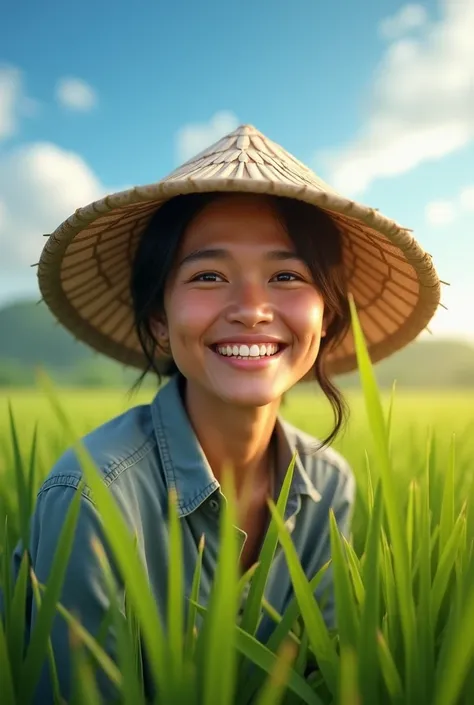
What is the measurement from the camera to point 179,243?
1.25 m

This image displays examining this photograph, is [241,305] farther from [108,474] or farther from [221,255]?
[108,474]

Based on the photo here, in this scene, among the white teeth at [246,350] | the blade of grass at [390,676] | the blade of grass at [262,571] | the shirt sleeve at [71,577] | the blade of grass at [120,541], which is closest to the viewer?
the blade of grass at [120,541]

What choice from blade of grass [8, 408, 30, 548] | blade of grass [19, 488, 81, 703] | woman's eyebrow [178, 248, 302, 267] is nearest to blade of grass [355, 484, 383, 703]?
blade of grass [19, 488, 81, 703]

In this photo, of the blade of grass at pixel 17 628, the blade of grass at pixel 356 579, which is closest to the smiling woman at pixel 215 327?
the blade of grass at pixel 17 628

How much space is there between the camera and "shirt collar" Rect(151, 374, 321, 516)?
3.87 ft

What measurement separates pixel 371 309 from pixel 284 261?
0.49 m

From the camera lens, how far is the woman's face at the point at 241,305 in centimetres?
114

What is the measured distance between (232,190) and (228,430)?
50cm

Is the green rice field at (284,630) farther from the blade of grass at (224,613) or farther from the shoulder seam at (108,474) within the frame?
the shoulder seam at (108,474)

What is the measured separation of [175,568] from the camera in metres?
0.48

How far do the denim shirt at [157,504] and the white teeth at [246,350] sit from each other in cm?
18

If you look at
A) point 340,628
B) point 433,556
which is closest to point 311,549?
point 433,556

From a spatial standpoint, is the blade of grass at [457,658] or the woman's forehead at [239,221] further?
the woman's forehead at [239,221]

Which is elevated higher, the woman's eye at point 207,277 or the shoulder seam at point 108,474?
the woman's eye at point 207,277
